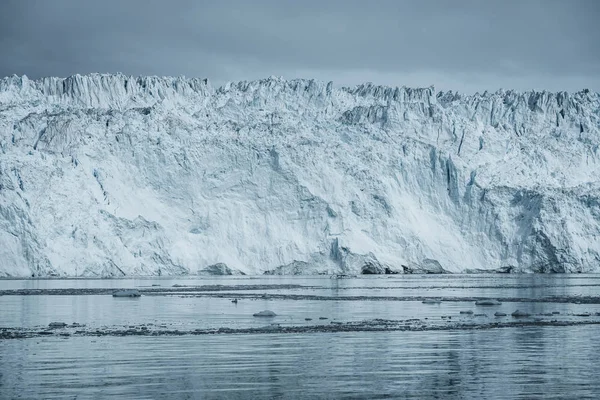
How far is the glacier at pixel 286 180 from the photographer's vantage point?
67.4m

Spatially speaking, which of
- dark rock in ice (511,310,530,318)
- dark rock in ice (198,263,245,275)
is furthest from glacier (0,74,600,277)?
dark rock in ice (511,310,530,318)

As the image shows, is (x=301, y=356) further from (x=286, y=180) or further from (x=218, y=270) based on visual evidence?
(x=286, y=180)

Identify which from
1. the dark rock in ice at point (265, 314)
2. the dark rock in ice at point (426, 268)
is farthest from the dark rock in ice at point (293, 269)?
the dark rock in ice at point (265, 314)

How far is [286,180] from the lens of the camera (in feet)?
242

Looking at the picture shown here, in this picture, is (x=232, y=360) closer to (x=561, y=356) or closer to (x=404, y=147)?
(x=561, y=356)

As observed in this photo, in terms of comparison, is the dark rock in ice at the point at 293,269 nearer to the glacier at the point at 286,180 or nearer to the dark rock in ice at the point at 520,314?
the glacier at the point at 286,180

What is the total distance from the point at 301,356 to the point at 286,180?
55.4 metres

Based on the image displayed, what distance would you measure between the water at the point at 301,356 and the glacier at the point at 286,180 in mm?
34479

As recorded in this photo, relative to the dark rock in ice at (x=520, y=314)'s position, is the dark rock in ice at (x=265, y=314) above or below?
above

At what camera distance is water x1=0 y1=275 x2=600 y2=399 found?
1438 centimetres

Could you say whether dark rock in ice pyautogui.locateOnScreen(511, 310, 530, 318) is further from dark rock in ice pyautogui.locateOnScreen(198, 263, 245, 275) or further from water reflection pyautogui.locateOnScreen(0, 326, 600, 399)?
dark rock in ice pyautogui.locateOnScreen(198, 263, 245, 275)

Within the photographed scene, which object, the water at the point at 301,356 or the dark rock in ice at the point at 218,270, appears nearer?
the water at the point at 301,356

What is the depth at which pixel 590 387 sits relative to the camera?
46.9 ft

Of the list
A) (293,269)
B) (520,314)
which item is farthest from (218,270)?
(520,314)
